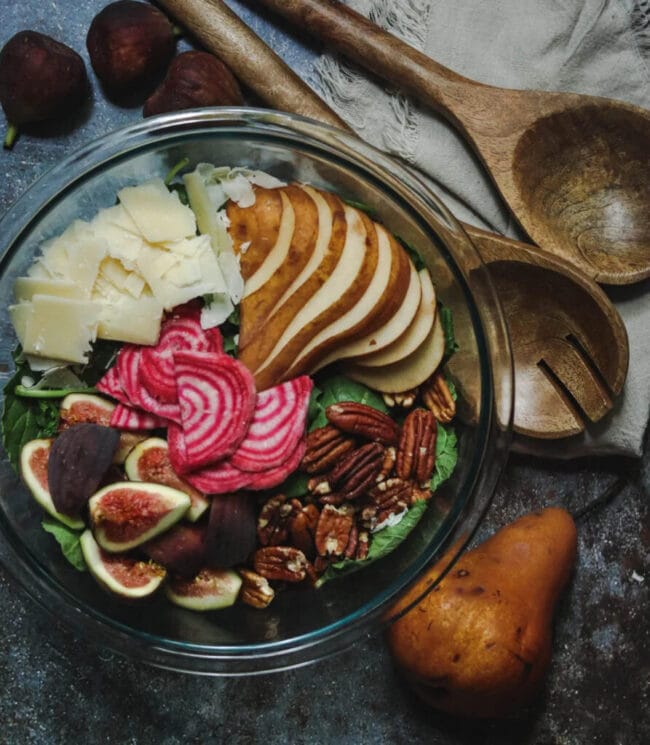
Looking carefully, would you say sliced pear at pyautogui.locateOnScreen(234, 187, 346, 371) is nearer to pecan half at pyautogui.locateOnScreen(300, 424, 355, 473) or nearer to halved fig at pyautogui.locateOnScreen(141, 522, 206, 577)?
pecan half at pyautogui.locateOnScreen(300, 424, 355, 473)

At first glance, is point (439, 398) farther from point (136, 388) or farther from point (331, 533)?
point (136, 388)

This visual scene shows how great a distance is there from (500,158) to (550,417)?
0.48 m

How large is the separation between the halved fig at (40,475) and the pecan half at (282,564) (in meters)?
0.30

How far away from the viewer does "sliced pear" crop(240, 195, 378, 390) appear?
53.9 inches

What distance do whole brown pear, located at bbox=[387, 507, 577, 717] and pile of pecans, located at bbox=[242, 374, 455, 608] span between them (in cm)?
14

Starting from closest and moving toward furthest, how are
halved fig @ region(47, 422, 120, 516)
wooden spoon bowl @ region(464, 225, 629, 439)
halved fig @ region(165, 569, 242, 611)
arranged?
halved fig @ region(47, 422, 120, 516) < halved fig @ region(165, 569, 242, 611) < wooden spoon bowl @ region(464, 225, 629, 439)

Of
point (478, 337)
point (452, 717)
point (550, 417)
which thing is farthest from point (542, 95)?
point (452, 717)

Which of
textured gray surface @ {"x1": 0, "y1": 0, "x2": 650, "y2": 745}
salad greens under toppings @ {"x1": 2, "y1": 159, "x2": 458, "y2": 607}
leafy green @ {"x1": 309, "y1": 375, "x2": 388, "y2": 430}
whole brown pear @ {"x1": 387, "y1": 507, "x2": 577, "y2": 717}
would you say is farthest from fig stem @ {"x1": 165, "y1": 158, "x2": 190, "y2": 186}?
whole brown pear @ {"x1": 387, "y1": 507, "x2": 577, "y2": 717}

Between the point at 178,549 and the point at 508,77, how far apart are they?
1.05m

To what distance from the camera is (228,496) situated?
1406 millimetres

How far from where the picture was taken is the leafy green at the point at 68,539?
57.1 inches

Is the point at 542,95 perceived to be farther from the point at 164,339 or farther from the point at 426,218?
the point at 164,339

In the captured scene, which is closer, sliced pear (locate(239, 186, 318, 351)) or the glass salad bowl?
sliced pear (locate(239, 186, 318, 351))

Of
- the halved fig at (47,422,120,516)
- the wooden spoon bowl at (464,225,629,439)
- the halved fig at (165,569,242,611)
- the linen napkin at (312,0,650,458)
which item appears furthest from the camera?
the linen napkin at (312,0,650,458)
